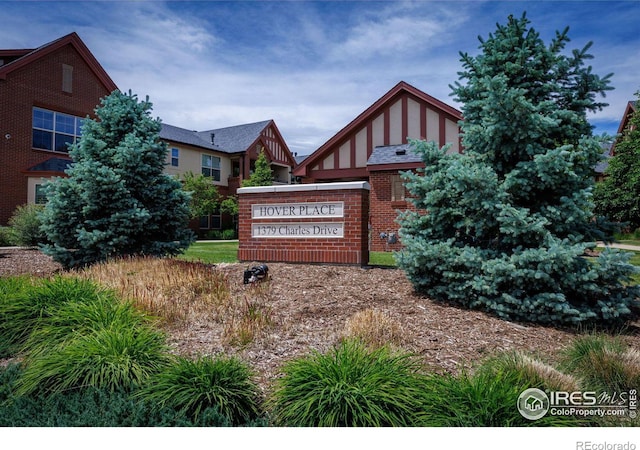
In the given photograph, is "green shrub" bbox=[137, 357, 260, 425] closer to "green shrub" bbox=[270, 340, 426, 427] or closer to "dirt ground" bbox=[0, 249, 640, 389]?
"green shrub" bbox=[270, 340, 426, 427]

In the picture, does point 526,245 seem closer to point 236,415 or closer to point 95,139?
point 236,415

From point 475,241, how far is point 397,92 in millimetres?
10609

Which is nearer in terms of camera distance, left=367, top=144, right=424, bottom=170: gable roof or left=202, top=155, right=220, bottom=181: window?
left=367, top=144, right=424, bottom=170: gable roof

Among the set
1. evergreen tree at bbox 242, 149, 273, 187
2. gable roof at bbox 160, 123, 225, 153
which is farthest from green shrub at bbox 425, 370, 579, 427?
gable roof at bbox 160, 123, 225, 153

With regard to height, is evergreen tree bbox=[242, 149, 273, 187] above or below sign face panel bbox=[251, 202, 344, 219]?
above

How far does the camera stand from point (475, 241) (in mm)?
5371

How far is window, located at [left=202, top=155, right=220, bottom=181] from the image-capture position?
28000 mm

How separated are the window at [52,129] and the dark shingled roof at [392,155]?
1228 cm

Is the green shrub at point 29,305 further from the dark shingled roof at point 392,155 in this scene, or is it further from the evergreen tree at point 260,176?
the evergreen tree at point 260,176

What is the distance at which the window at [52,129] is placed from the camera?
1772cm

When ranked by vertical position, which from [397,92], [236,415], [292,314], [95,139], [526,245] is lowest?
[236,415]

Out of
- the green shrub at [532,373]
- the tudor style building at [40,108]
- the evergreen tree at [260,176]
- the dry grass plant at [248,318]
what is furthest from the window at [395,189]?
the evergreen tree at [260,176]

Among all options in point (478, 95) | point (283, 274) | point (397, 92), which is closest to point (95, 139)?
point (283, 274)

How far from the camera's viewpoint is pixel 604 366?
3234 mm
